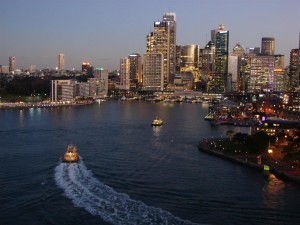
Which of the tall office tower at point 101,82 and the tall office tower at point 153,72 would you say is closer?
the tall office tower at point 101,82

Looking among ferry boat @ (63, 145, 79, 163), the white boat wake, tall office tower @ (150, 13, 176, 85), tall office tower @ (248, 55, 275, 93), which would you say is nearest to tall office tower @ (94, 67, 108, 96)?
tall office tower @ (150, 13, 176, 85)

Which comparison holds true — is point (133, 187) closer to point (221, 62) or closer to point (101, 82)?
point (101, 82)

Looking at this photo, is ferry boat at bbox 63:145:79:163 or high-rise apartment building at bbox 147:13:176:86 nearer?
ferry boat at bbox 63:145:79:163

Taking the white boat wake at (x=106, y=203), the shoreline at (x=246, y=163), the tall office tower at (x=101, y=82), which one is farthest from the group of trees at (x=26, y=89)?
the white boat wake at (x=106, y=203)

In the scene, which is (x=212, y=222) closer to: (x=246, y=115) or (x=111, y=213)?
(x=111, y=213)

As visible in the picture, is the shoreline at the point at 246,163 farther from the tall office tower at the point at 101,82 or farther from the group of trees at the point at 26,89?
the tall office tower at the point at 101,82

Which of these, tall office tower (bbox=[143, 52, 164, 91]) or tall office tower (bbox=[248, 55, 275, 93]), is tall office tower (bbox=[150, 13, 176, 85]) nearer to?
tall office tower (bbox=[143, 52, 164, 91])
